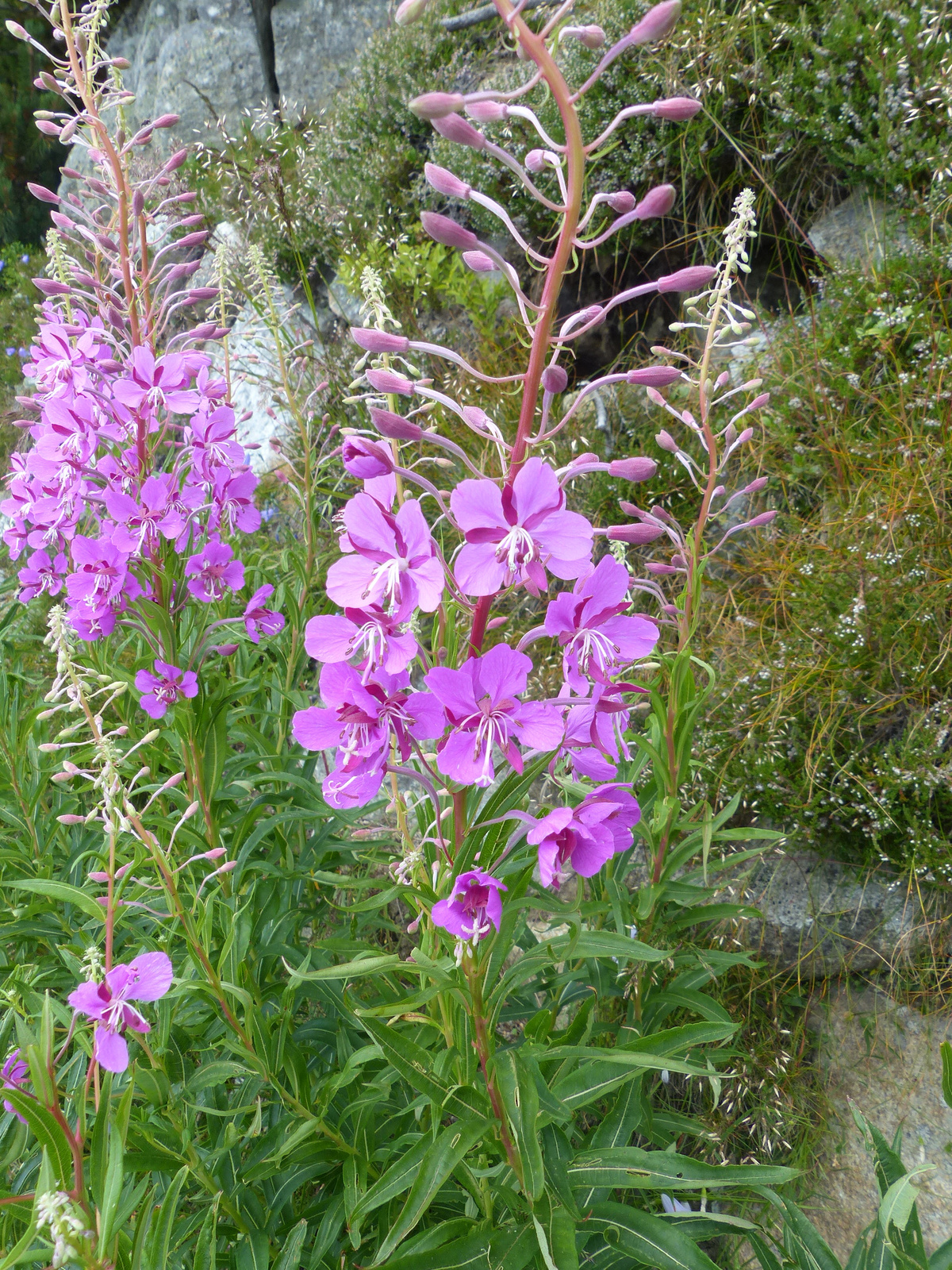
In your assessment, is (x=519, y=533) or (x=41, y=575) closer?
(x=519, y=533)

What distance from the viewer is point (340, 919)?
2.96 m

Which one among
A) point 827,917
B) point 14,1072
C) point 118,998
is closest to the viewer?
point 118,998

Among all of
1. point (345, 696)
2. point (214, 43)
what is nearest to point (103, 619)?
point (345, 696)

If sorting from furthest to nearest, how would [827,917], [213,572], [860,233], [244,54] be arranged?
[244,54], [860,233], [827,917], [213,572]

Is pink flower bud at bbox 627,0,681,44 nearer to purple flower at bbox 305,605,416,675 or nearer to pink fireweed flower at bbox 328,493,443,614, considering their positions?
pink fireweed flower at bbox 328,493,443,614

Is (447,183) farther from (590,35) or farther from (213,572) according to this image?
(213,572)

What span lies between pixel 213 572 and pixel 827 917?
2380 mm

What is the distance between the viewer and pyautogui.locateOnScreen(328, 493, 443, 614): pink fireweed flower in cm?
112

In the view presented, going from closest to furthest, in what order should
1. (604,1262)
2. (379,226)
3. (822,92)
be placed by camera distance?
1. (604,1262)
2. (822,92)
3. (379,226)

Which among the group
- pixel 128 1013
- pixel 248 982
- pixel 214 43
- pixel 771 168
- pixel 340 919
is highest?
pixel 214 43

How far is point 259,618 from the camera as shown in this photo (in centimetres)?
236

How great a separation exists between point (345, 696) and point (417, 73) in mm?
6603

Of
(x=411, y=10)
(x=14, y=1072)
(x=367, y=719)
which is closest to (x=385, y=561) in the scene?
(x=367, y=719)

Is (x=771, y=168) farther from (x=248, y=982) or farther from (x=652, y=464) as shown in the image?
(x=248, y=982)
